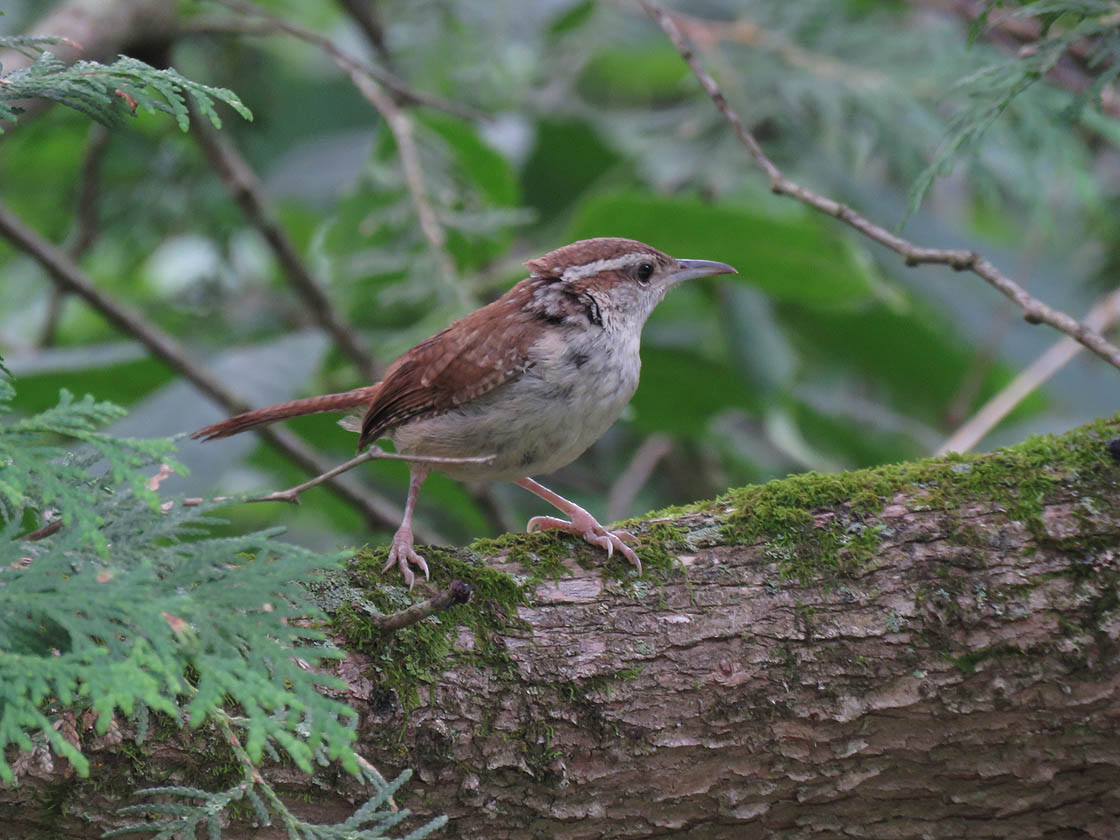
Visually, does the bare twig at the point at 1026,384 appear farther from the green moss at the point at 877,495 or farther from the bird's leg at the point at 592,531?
the bird's leg at the point at 592,531

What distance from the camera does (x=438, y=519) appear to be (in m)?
6.21

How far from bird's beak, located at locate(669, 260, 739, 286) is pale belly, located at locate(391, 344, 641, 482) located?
67cm

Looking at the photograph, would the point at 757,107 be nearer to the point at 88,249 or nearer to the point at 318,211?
the point at 318,211

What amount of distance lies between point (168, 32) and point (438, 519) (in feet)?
9.46

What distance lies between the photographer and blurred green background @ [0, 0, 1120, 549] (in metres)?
4.88

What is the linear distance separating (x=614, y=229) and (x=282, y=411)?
7.13 feet

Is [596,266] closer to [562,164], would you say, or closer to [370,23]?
[562,164]

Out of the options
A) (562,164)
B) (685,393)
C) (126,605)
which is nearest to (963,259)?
(126,605)

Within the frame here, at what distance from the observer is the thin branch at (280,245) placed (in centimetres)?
498

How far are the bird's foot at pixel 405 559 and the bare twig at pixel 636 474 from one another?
2.47m

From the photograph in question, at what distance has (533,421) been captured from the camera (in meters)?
3.02

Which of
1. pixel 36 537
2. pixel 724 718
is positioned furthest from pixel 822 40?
pixel 36 537

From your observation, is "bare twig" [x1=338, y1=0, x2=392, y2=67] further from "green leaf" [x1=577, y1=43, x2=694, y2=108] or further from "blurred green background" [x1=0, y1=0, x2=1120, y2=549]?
"green leaf" [x1=577, y1=43, x2=694, y2=108]

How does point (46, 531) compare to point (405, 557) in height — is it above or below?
above
